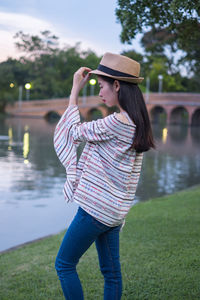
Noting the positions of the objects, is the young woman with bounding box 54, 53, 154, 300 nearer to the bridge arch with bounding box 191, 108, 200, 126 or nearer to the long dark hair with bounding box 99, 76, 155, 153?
the long dark hair with bounding box 99, 76, 155, 153

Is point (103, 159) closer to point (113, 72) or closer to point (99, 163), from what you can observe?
point (99, 163)

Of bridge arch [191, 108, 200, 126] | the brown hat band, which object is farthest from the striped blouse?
bridge arch [191, 108, 200, 126]

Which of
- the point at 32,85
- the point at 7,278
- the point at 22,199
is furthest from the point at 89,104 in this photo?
the point at 7,278

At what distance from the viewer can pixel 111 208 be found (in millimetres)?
2119

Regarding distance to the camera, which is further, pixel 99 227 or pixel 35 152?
pixel 35 152

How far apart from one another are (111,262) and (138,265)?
61.7 inches

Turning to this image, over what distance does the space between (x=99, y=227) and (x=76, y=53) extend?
220 ft

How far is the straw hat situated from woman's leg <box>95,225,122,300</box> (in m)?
0.75

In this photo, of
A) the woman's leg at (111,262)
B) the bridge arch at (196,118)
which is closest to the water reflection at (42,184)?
the woman's leg at (111,262)

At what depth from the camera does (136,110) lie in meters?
2.14

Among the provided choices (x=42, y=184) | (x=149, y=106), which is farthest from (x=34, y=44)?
(x=42, y=184)

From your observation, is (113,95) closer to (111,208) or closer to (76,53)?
(111,208)

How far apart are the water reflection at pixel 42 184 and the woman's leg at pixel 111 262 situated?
130 inches

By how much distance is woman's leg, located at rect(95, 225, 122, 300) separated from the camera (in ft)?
7.33
